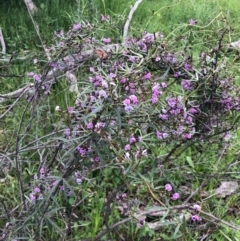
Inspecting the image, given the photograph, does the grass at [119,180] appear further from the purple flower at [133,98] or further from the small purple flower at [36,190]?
the purple flower at [133,98]

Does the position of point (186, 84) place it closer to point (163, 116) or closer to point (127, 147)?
point (163, 116)

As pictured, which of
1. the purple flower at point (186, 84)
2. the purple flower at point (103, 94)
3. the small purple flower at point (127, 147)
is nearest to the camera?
the purple flower at point (103, 94)

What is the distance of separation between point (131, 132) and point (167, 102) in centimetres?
16

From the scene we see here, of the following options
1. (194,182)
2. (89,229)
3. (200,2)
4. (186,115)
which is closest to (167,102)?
(186,115)

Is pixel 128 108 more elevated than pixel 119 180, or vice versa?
pixel 128 108

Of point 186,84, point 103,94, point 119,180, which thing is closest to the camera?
point 103,94

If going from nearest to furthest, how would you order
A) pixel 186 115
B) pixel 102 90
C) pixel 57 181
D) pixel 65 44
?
pixel 102 90 → pixel 57 181 → pixel 186 115 → pixel 65 44

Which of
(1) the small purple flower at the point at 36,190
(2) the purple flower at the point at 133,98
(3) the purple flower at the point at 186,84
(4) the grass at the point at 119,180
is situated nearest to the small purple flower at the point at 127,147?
(4) the grass at the point at 119,180

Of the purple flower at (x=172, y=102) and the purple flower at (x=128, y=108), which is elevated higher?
the purple flower at (x=128, y=108)

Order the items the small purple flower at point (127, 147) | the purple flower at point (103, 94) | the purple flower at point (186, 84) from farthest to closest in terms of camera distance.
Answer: the purple flower at point (186, 84) < the small purple flower at point (127, 147) < the purple flower at point (103, 94)

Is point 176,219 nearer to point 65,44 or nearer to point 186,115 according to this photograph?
point 186,115

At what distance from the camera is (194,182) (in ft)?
7.97

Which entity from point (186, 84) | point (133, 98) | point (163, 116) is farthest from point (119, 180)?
point (133, 98)

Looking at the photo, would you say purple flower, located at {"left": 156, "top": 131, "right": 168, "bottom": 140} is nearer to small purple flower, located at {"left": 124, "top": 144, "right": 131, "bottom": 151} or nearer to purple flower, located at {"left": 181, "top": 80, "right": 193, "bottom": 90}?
small purple flower, located at {"left": 124, "top": 144, "right": 131, "bottom": 151}
